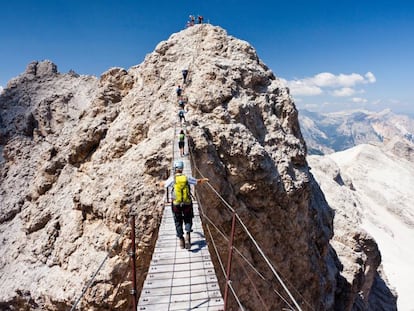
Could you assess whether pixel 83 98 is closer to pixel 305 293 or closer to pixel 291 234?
pixel 291 234

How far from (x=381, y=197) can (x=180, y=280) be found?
102847 millimetres

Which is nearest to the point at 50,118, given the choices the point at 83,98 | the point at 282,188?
the point at 83,98

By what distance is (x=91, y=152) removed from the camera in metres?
18.2

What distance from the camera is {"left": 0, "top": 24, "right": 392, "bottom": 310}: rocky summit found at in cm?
1177

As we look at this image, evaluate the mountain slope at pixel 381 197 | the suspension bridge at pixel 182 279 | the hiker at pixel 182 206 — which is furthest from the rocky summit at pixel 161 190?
the mountain slope at pixel 381 197

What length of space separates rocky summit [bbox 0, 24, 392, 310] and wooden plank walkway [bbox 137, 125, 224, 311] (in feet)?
9.15

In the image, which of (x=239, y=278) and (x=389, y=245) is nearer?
(x=239, y=278)

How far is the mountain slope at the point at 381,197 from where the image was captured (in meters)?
57.6

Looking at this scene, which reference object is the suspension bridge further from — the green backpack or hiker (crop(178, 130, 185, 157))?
hiker (crop(178, 130, 185, 157))

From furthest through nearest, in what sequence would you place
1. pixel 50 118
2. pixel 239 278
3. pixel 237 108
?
1. pixel 50 118
2. pixel 237 108
3. pixel 239 278

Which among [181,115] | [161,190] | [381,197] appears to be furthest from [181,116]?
[381,197]

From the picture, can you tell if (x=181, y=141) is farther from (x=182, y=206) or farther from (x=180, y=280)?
(x=180, y=280)

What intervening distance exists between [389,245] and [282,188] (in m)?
74.9

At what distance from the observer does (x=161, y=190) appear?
11.5m
